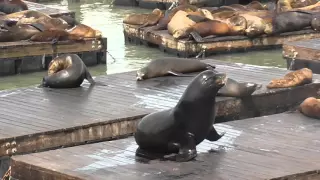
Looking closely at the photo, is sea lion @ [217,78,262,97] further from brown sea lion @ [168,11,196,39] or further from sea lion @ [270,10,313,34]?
sea lion @ [270,10,313,34]

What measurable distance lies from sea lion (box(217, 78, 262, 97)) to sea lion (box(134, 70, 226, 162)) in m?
1.93

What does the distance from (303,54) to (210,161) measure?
16.5ft

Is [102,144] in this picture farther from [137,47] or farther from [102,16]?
[102,16]

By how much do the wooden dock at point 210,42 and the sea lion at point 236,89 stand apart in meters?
4.47

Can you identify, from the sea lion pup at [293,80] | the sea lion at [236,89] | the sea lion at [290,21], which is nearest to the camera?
the sea lion at [236,89]

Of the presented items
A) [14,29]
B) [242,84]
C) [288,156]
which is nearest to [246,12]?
[14,29]

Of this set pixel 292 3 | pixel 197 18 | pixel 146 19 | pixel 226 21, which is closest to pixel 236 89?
pixel 197 18

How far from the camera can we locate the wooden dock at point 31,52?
11320 millimetres

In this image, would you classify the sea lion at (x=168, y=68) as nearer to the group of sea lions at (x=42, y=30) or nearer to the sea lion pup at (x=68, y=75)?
the sea lion pup at (x=68, y=75)

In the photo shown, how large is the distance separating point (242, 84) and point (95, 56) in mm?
4544

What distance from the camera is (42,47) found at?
1148 cm

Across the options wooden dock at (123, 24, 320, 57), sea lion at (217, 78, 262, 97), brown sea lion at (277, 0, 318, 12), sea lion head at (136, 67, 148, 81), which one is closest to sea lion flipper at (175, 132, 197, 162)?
sea lion at (217, 78, 262, 97)

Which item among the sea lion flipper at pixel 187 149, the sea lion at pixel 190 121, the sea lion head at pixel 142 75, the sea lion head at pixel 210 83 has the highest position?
the sea lion head at pixel 210 83

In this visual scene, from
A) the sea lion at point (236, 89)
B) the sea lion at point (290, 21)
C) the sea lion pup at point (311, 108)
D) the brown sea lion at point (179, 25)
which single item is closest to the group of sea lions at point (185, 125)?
the sea lion pup at point (311, 108)
